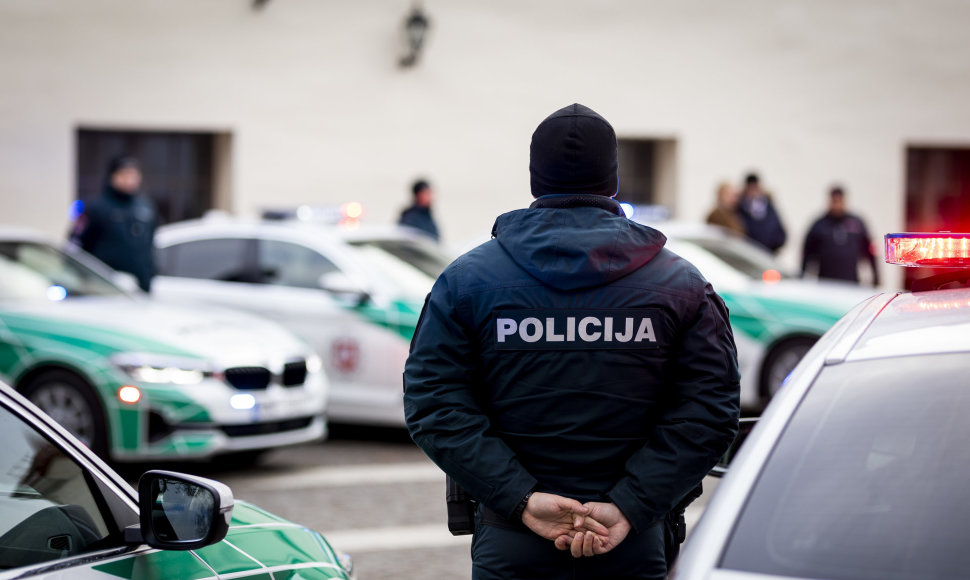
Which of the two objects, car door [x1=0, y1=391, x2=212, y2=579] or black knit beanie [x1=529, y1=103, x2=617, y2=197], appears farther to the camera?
black knit beanie [x1=529, y1=103, x2=617, y2=197]

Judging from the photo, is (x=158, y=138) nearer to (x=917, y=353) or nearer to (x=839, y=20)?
(x=839, y=20)

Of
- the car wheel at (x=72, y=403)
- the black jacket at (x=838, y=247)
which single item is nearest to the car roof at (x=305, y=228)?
the car wheel at (x=72, y=403)

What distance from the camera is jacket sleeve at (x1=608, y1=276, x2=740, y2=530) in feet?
9.25

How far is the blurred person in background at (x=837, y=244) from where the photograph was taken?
45.3ft

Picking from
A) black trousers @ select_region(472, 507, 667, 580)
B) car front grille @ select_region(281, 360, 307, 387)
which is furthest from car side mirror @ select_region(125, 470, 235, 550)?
car front grille @ select_region(281, 360, 307, 387)

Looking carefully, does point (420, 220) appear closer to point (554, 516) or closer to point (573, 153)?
point (573, 153)

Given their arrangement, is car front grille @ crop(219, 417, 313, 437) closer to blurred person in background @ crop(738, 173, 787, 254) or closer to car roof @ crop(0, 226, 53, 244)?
car roof @ crop(0, 226, 53, 244)

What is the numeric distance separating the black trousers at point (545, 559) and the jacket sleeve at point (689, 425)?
3.2 inches

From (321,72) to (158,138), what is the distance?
1.95 metres

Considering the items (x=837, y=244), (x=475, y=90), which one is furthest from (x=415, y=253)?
(x=475, y=90)

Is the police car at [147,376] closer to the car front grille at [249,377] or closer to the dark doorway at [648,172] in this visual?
the car front grille at [249,377]

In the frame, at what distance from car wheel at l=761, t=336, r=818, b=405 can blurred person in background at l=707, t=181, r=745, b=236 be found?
375cm

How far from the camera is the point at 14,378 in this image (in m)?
7.74

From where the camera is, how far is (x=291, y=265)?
9992 millimetres
